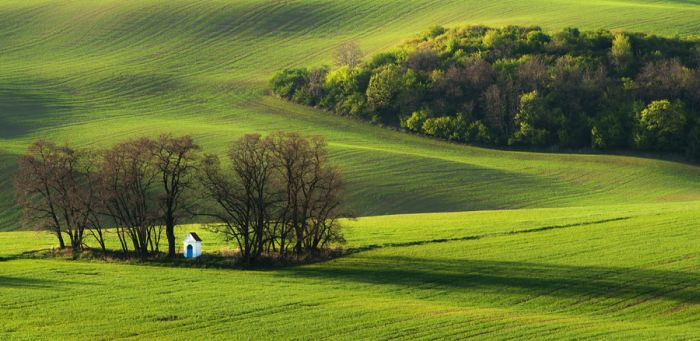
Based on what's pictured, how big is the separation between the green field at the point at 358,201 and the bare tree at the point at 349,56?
4739mm

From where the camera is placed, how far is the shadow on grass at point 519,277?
39.6 meters

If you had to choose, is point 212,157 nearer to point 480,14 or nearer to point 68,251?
point 68,251

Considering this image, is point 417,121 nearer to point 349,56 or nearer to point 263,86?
point 349,56

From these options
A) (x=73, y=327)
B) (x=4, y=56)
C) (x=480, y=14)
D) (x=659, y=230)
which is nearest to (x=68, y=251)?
(x=73, y=327)

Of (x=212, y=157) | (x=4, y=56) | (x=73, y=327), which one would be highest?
(x=4, y=56)

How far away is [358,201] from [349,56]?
1477 inches

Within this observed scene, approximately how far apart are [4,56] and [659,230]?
276ft

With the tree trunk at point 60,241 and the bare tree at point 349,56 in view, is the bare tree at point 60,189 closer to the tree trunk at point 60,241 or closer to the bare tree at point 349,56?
the tree trunk at point 60,241

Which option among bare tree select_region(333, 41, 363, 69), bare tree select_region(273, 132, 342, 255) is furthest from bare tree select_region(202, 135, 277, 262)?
bare tree select_region(333, 41, 363, 69)

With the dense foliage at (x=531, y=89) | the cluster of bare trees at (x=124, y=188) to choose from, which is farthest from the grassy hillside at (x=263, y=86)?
the cluster of bare trees at (x=124, y=188)

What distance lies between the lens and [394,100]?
3826 inches

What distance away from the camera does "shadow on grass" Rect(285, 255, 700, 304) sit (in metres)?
39.6

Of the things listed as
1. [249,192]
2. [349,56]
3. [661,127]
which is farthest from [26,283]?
[349,56]

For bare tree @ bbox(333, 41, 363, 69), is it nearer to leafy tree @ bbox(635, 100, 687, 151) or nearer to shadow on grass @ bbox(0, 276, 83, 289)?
leafy tree @ bbox(635, 100, 687, 151)
